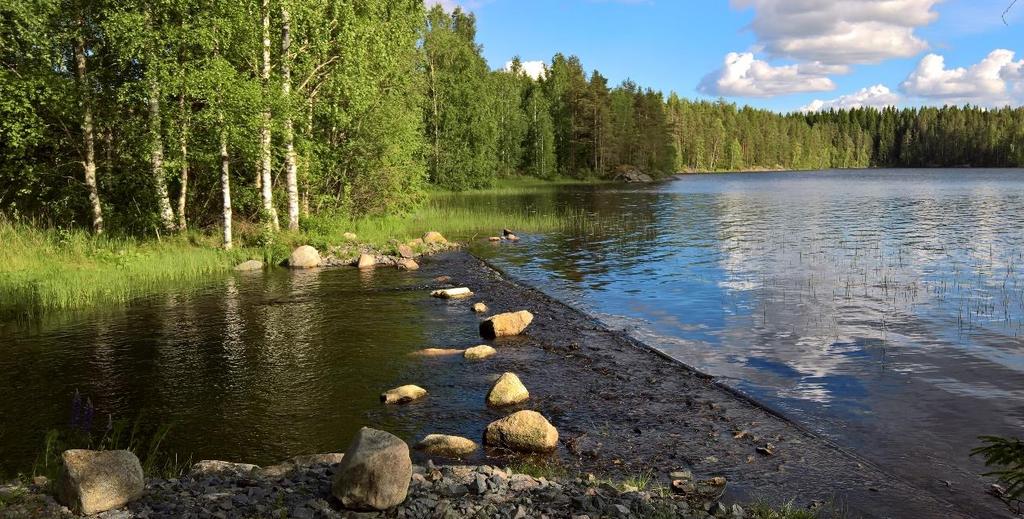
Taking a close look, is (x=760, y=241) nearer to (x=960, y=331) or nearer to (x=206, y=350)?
(x=960, y=331)

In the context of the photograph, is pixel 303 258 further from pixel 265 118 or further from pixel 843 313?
pixel 843 313

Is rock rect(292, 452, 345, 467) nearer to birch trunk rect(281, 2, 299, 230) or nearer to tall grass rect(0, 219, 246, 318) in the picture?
tall grass rect(0, 219, 246, 318)

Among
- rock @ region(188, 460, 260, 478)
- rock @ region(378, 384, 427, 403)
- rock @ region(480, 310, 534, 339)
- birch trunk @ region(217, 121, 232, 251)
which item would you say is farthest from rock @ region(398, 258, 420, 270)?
rock @ region(188, 460, 260, 478)

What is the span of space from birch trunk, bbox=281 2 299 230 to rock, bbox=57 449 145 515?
21708 millimetres

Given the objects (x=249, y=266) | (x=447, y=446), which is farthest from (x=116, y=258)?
(x=447, y=446)

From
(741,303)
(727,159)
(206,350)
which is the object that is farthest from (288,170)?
(727,159)

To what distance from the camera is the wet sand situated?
8.91 m

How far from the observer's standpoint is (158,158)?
25797mm

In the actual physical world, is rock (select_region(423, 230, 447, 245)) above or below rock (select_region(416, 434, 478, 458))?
above

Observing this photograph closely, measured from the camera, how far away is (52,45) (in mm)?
23703

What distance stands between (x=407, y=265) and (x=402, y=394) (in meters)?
16.6

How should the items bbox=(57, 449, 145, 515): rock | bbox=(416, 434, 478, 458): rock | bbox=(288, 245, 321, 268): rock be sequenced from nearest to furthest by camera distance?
bbox=(57, 449, 145, 515): rock
bbox=(416, 434, 478, 458): rock
bbox=(288, 245, 321, 268): rock

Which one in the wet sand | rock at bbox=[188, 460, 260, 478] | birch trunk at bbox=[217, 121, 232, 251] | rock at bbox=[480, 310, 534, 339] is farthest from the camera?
birch trunk at bbox=[217, 121, 232, 251]

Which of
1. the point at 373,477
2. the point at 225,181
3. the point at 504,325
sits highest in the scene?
the point at 225,181
